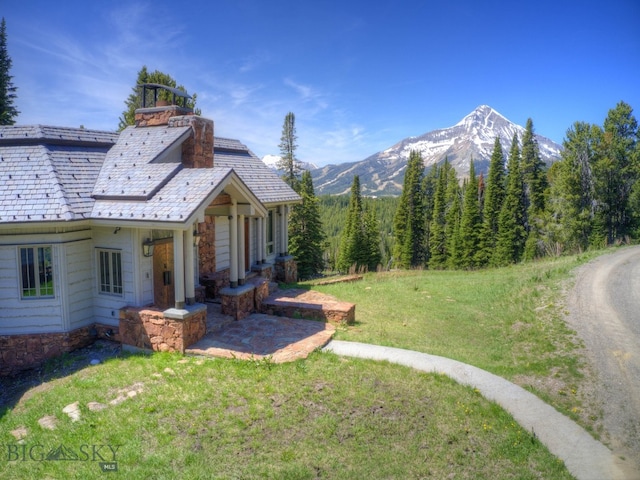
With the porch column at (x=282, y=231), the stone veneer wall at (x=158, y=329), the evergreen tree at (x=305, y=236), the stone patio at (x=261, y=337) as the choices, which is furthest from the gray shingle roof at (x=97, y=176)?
the evergreen tree at (x=305, y=236)

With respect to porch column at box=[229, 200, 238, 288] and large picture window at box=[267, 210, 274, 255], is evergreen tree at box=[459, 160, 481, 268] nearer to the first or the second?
large picture window at box=[267, 210, 274, 255]

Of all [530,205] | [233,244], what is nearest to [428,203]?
[530,205]

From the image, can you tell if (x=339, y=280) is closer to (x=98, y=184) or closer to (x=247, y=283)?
(x=247, y=283)

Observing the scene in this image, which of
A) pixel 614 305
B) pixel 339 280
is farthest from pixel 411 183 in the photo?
pixel 614 305

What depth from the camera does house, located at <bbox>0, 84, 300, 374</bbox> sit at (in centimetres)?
983

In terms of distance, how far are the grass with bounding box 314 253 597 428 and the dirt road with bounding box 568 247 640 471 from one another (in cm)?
38

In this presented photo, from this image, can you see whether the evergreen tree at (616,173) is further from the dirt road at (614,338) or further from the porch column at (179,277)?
the porch column at (179,277)

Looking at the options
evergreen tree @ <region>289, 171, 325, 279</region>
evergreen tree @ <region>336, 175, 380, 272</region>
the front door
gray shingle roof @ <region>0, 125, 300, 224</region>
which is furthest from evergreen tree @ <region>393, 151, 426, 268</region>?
gray shingle roof @ <region>0, 125, 300, 224</region>

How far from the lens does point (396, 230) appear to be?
61469 millimetres

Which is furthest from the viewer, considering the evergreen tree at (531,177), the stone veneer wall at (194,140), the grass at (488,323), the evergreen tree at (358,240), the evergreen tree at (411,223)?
the evergreen tree at (411,223)

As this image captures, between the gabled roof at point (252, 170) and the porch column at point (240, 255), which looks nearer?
the porch column at point (240, 255)

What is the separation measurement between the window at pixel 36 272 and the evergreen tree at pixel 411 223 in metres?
51.9

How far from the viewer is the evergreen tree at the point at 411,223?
5962cm

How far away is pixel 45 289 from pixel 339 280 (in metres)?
12.1
